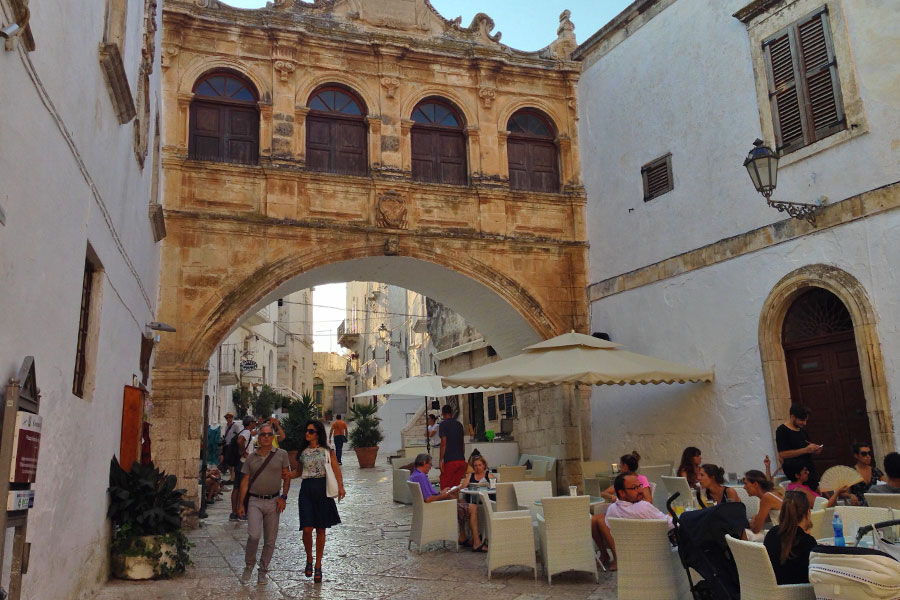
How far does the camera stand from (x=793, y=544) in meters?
3.62

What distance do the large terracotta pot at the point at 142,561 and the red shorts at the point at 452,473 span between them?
3.32 metres

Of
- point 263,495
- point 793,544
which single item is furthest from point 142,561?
point 793,544

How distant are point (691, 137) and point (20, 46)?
905 centimetres

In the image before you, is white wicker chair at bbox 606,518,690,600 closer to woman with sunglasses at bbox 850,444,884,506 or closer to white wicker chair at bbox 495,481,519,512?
woman with sunglasses at bbox 850,444,884,506

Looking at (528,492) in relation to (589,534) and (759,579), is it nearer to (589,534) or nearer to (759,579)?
(589,534)

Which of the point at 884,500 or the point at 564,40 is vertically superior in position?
the point at 564,40

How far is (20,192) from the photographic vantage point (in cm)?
350

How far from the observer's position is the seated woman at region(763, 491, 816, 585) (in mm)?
3588

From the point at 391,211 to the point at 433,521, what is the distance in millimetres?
5648

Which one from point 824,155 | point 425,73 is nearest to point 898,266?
point 824,155

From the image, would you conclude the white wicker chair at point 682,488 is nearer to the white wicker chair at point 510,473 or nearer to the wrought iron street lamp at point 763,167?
the white wicker chair at point 510,473

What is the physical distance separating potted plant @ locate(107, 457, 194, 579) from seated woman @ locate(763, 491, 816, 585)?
4978 millimetres

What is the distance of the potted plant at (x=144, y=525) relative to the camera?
20.5ft

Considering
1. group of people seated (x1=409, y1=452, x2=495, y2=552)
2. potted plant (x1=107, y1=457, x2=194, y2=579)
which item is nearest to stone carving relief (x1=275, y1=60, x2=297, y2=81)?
group of people seated (x1=409, y1=452, x2=495, y2=552)
